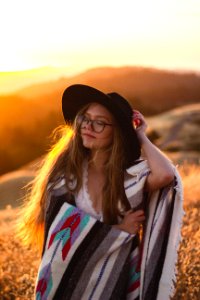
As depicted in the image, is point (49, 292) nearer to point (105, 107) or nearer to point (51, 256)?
point (51, 256)

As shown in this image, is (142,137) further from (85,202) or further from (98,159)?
(85,202)

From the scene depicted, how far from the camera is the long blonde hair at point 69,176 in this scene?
13.0 feet

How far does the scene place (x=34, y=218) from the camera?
4180mm

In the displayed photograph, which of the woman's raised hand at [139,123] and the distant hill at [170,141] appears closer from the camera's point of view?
the woman's raised hand at [139,123]

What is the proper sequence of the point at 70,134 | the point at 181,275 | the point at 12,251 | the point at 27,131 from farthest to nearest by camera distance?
the point at 27,131 < the point at 12,251 < the point at 181,275 < the point at 70,134

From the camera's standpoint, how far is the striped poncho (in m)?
3.94

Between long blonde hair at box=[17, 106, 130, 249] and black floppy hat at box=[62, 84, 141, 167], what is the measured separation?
0.05 meters

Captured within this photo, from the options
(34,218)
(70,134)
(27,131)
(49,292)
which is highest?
(70,134)

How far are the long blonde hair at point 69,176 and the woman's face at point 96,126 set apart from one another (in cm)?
6

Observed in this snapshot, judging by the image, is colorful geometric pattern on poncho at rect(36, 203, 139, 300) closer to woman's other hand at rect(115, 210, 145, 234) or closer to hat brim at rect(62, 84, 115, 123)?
woman's other hand at rect(115, 210, 145, 234)

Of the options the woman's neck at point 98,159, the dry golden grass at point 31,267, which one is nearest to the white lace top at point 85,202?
the woman's neck at point 98,159

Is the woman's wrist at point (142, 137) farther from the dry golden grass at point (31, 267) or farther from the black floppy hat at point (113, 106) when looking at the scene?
the dry golden grass at point (31, 267)

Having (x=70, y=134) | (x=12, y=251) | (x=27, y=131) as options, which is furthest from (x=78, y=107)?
(x=27, y=131)

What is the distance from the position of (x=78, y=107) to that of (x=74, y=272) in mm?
1003
